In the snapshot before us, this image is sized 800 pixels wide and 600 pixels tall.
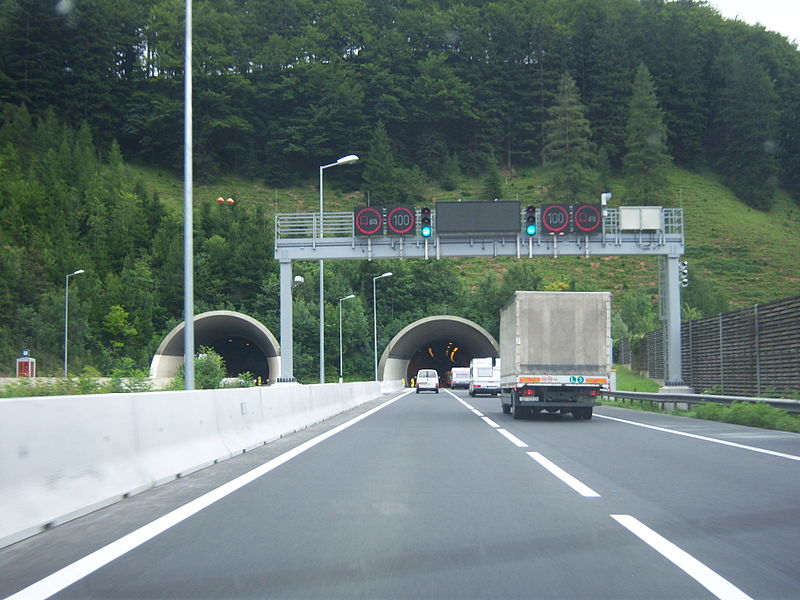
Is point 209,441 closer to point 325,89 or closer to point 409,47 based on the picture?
point 325,89

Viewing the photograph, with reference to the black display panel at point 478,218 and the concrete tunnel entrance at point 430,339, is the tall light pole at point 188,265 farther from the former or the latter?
the concrete tunnel entrance at point 430,339

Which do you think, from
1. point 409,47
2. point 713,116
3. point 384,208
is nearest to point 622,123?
point 713,116

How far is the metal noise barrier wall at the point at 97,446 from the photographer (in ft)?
22.1

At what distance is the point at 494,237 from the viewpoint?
34719 mm

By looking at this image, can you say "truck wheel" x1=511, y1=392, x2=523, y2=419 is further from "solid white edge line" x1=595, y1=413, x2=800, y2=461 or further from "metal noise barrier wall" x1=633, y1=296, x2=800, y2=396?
"metal noise barrier wall" x1=633, y1=296, x2=800, y2=396

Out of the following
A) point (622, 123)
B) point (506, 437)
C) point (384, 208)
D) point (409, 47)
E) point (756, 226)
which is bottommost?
point (506, 437)

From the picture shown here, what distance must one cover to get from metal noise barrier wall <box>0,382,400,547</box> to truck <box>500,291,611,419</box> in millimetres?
10127

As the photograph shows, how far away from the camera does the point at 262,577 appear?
18.1 feet

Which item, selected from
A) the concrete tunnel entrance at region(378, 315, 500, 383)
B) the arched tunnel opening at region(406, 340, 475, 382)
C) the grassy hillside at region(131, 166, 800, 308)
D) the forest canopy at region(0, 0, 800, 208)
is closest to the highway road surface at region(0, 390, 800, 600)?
the concrete tunnel entrance at region(378, 315, 500, 383)

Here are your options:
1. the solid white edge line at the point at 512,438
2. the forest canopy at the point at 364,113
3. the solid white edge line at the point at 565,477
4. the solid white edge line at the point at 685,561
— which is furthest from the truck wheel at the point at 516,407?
the forest canopy at the point at 364,113

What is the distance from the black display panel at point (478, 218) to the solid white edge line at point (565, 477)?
69.9 ft

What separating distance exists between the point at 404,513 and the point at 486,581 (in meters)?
2.61

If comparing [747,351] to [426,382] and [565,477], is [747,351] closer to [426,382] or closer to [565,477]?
[565,477]

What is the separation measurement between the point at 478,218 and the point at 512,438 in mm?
18552
